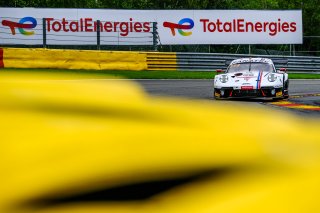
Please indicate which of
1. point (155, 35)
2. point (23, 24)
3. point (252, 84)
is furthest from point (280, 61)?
point (252, 84)

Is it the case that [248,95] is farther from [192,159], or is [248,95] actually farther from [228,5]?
[228,5]

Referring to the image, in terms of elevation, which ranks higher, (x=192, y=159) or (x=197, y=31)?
(x=197, y=31)

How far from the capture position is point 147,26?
29.0 meters

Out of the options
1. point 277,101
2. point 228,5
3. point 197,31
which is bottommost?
point 277,101

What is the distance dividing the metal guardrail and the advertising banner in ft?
10.5

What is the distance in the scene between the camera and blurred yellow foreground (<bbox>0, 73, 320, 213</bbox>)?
0.98 m

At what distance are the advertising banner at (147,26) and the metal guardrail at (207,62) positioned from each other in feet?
10.5

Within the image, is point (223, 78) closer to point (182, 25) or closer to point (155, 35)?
point (155, 35)

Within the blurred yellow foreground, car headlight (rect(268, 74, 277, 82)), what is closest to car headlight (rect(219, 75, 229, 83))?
car headlight (rect(268, 74, 277, 82))

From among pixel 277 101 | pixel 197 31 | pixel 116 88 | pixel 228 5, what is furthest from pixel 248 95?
pixel 228 5

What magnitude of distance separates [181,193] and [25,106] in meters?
0.36

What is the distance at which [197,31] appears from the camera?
3072cm

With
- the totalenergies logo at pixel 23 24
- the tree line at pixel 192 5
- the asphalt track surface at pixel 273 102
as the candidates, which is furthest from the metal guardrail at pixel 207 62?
the tree line at pixel 192 5

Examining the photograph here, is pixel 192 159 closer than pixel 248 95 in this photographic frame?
Yes
